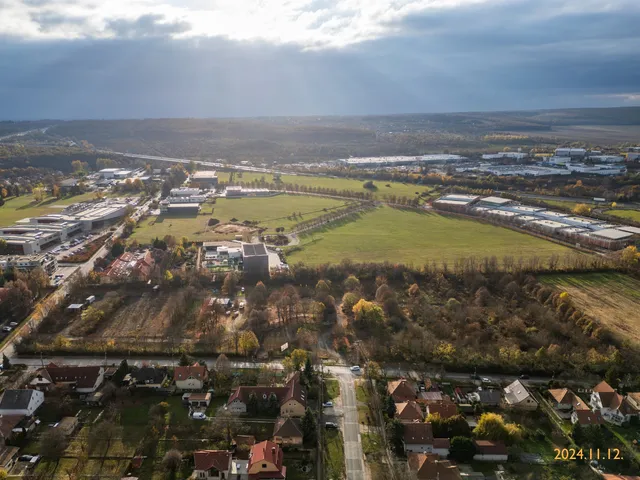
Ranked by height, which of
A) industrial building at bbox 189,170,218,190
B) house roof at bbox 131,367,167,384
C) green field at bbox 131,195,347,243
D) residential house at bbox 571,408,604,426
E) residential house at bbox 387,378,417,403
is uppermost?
industrial building at bbox 189,170,218,190

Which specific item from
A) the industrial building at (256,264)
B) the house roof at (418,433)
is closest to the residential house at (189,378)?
the house roof at (418,433)

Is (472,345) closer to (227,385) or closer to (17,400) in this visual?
(227,385)

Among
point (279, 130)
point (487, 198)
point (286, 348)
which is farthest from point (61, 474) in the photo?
point (279, 130)

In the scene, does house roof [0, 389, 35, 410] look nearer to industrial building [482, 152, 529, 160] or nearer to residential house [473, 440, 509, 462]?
residential house [473, 440, 509, 462]

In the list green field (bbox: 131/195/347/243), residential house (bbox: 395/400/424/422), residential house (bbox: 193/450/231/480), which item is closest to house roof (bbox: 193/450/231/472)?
residential house (bbox: 193/450/231/480)

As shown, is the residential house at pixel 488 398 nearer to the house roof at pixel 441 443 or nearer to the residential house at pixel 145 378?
the house roof at pixel 441 443
